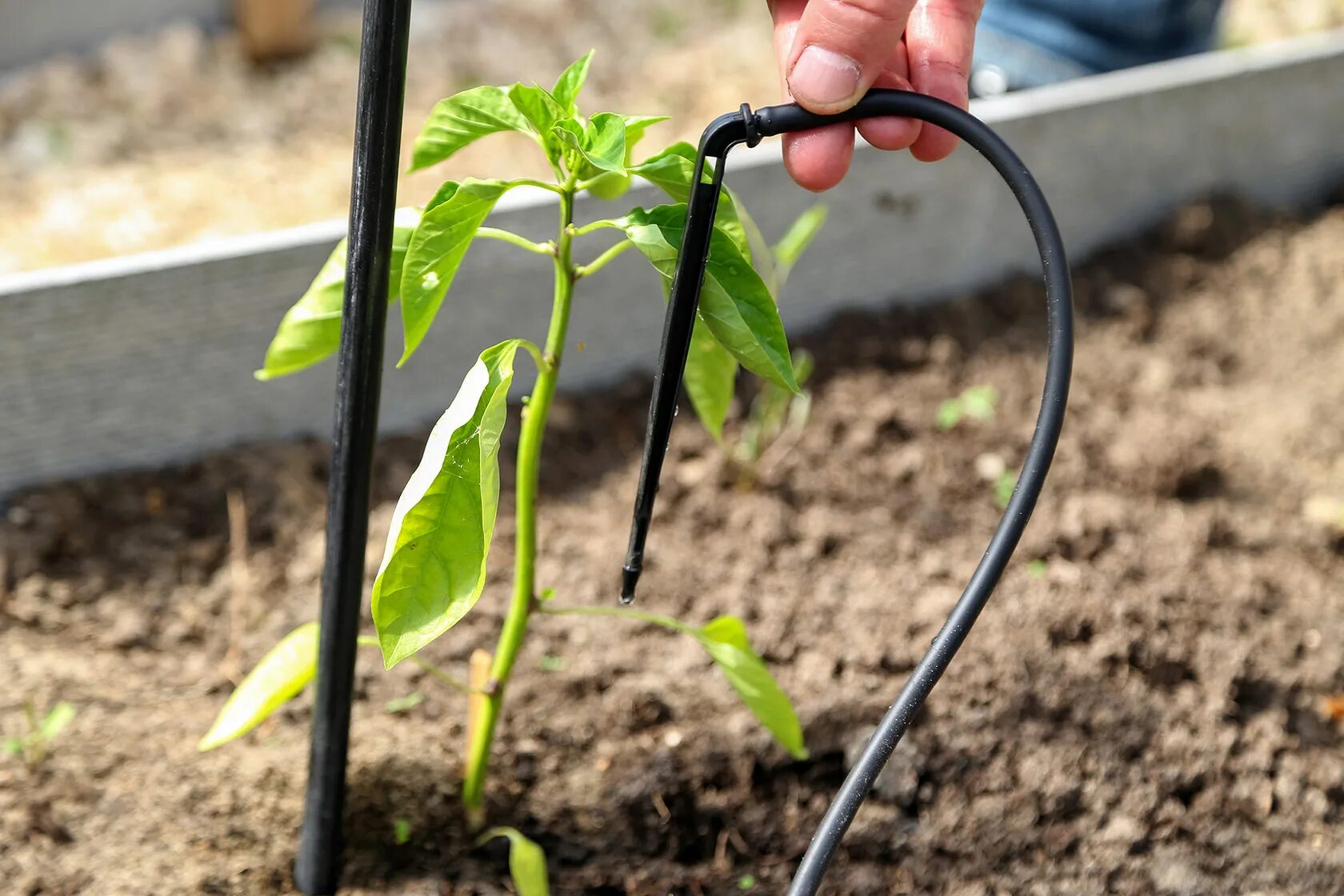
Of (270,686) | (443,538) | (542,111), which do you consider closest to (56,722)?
(270,686)

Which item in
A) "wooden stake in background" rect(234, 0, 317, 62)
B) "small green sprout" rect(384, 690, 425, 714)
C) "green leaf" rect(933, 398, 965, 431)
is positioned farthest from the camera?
"wooden stake in background" rect(234, 0, 317, 62)

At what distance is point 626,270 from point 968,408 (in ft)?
1.86

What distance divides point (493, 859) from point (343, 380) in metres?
0.51

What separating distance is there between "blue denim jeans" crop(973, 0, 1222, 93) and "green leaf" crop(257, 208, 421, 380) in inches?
68.8

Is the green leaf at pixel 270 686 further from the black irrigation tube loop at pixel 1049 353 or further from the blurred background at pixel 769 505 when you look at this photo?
the black irrigation tube loop at pixel 1049 353

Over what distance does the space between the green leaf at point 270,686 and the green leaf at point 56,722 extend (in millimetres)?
245

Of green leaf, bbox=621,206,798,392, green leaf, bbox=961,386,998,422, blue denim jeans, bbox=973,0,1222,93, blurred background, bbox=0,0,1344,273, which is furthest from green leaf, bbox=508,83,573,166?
blue denim jeans, bbox=973,0,1222,93

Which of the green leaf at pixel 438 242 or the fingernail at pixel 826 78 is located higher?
the fingernail at pixel 826 78

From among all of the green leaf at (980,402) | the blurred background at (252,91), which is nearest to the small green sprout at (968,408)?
the green leaf at (980,402)

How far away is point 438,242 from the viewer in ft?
2.62

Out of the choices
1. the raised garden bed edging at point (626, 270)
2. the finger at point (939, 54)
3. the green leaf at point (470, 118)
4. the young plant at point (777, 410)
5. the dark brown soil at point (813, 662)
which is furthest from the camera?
the young plant at point (777, 410)

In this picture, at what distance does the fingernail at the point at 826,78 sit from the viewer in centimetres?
77

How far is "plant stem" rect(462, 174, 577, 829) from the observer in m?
0.85

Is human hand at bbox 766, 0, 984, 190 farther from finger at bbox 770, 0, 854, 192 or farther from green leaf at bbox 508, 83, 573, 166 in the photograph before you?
green leaf at bbox 508, 83, 573, 166
